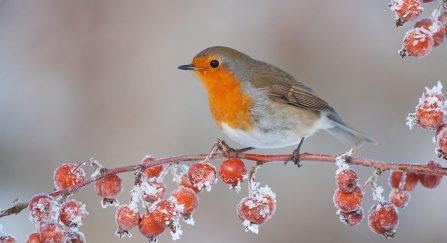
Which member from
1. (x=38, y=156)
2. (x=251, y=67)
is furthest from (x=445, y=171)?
(x=38, y=156)

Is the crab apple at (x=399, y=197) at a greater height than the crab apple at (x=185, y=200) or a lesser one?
lesser

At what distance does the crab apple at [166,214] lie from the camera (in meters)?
1.53

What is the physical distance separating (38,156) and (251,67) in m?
2.41

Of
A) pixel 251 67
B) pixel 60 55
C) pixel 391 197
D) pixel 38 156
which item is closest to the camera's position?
pixel 391 197

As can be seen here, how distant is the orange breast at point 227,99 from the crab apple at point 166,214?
3.85ft

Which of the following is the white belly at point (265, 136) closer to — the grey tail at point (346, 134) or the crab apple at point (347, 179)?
the grey tail at point (346, 134)

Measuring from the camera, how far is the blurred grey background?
416cm

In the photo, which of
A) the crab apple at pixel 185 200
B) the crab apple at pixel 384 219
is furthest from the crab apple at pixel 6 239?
the crab apple at pixel 384 219

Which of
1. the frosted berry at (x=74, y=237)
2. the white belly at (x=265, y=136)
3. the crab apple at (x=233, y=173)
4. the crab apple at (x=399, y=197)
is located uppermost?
the white belly at (x=265, y=136)

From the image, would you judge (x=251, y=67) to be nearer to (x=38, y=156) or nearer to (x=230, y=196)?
(x=230, y=196)

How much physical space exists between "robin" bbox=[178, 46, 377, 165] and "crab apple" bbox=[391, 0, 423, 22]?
4.08 ft

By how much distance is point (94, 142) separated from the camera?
14.7ft

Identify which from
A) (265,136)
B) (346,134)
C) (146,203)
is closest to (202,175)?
(146,203)

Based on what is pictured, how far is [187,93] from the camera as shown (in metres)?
4.79
